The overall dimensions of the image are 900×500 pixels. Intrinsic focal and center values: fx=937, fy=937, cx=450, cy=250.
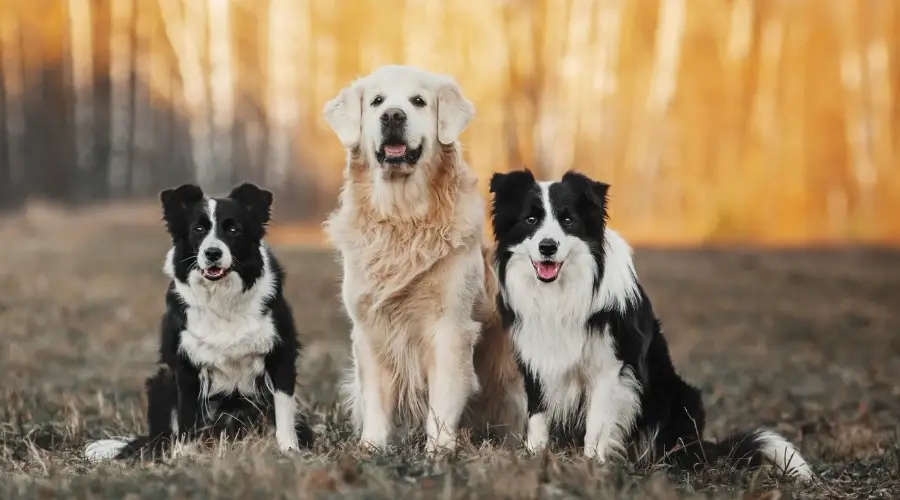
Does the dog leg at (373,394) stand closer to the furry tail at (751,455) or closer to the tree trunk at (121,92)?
the furry tail at (751,455)

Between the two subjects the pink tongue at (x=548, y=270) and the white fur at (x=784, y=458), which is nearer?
the pink tongue at (x=548, y=270)

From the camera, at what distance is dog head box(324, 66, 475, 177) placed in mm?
4934

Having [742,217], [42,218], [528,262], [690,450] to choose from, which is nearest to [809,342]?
[690,450]

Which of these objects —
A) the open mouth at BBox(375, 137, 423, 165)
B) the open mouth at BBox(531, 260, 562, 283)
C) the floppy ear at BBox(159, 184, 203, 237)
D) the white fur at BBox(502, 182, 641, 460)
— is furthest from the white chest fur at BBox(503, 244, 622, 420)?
the floppy ear at BBox(159, 184, 203, 237)

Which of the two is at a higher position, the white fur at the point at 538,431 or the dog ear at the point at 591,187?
the dog ear at the point at 591,187

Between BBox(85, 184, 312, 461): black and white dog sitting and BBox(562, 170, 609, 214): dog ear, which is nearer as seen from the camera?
BBox(562, 170, 609, 214): dog ear

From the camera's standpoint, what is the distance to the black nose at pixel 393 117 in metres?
4.86

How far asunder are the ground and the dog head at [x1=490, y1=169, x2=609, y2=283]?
3.15 ft

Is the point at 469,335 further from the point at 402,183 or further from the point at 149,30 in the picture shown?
the point at 149,30

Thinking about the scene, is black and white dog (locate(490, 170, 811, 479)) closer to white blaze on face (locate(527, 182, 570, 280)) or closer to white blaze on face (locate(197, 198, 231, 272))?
white blaze on face (locate(527, 182, 570, 280))

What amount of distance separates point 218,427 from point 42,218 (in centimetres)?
1725

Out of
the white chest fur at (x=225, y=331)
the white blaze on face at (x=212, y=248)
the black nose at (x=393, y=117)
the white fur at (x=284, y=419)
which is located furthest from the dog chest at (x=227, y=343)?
the black nose at (x=393, y=117)

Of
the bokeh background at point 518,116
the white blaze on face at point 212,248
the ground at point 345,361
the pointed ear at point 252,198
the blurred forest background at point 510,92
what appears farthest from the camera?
the blurred forest background at point 510,92

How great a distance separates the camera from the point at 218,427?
16.4ft
